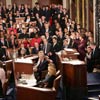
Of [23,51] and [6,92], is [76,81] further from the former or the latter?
[23,51]

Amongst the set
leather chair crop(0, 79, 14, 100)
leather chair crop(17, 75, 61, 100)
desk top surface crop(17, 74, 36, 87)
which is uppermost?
desk top surface crop(17, 74, 36, 87)

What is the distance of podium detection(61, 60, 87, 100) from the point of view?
342 inches

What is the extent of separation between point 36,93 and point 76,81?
169 cm

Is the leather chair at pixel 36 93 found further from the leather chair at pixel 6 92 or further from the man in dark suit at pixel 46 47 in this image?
the man in dark suit at pixel 46 47

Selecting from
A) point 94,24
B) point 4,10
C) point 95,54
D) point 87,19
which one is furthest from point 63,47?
point 4,10

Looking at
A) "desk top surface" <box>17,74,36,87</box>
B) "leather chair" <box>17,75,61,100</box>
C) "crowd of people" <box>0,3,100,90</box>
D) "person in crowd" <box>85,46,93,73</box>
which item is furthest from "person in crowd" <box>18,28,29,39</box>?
"leather chair" <box>17,75,61,100</box>

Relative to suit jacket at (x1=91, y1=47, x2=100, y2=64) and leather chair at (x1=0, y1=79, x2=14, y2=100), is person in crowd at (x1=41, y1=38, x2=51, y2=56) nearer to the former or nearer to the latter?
suit jacket at (x1=91, y1=47, x2=100, y2=64)

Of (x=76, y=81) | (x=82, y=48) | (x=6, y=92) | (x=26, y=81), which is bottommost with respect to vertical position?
(x=6, y=92)

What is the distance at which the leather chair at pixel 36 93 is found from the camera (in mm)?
7266

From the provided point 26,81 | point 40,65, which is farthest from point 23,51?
point 26,81

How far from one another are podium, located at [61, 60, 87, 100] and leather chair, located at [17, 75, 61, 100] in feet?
4.09

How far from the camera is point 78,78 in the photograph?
871 cm

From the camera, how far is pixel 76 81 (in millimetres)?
8750

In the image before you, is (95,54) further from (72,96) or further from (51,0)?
(51,0)
